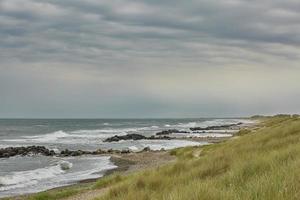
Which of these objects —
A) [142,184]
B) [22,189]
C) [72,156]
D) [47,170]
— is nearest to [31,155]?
[72,156]

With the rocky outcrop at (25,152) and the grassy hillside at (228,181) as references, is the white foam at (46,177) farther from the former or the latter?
the rocky outcrop at (25,152)

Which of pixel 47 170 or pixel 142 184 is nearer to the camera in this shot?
pixel 142 184

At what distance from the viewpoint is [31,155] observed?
47.3 metres

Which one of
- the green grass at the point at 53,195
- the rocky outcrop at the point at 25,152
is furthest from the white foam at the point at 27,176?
the rocky outcrop at the point at 25,152

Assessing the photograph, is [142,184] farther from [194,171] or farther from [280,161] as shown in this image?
[280,161]

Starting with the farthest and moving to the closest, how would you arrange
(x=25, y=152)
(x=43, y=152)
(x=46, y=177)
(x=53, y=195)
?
(x=25, y=152) → (x=43, y=152) → (x=46, y=177) → (x=53, y=195)

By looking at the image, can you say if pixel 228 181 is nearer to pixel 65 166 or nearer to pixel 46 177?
pixel 46 177

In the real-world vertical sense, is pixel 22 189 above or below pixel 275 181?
below

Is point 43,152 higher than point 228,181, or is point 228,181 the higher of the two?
point 228,181

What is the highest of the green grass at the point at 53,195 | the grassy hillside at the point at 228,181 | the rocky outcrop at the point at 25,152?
the grassy hillside at the point at 228,181

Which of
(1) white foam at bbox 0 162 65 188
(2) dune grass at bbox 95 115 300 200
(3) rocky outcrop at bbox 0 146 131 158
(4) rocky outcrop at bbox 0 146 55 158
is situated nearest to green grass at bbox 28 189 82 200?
(2) dune grass at bbox 95 115 300 200

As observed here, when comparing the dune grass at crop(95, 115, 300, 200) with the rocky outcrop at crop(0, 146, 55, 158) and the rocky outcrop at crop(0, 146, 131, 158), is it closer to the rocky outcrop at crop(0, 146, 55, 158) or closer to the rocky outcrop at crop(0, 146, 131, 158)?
the rocky outcrop at crop(0, 146, 131, 158)

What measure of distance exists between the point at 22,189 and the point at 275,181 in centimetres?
1835

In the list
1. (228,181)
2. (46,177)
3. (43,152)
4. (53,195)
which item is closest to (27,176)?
(46,177)
